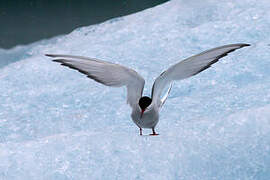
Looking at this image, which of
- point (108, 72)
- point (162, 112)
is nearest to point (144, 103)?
point (108, 72)

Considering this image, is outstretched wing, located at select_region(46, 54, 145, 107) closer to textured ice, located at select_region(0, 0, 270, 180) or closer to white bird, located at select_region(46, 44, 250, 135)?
white bird, located at select_region(46, 44, 250, 135)

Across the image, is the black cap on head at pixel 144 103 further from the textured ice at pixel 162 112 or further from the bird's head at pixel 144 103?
the textured ice at pixel 162 112

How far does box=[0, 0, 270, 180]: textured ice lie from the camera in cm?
137

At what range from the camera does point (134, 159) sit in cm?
137

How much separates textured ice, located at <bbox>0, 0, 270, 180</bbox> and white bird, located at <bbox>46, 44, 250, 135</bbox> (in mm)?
239

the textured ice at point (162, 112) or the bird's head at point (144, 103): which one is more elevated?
the bird's head at point (144, 103)

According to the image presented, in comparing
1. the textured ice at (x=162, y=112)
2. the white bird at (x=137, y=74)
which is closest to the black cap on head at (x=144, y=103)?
the white bird at (x=137, y=74)

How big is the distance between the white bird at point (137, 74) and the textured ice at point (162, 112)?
0.24 metres

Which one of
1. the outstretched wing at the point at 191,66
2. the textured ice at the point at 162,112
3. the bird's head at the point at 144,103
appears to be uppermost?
the outstretched wing at the point at 191,66

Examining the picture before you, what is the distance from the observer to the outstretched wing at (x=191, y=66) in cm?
110

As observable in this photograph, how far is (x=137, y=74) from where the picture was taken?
1.17 m

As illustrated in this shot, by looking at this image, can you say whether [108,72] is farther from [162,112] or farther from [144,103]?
[162,112]

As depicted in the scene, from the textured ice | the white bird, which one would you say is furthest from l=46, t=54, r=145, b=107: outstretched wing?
the textured ice

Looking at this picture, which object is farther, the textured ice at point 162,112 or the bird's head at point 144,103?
the textured ice at point 162,112
